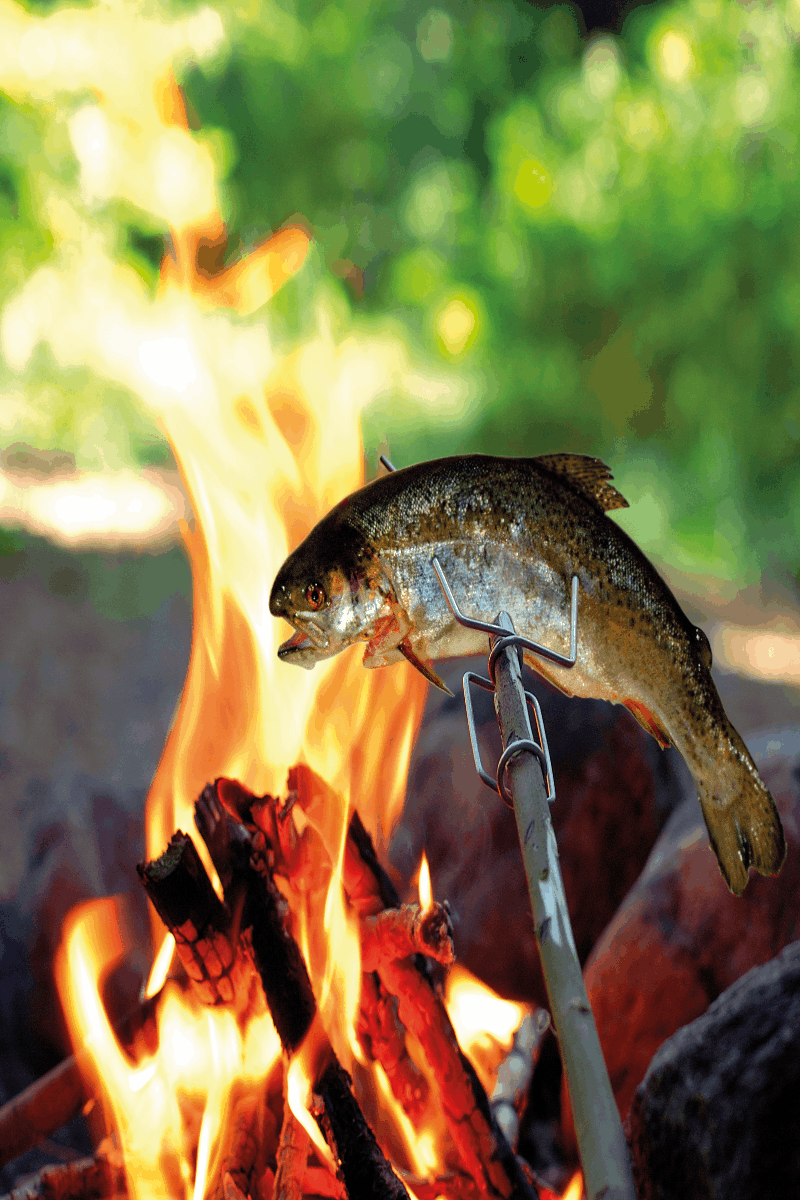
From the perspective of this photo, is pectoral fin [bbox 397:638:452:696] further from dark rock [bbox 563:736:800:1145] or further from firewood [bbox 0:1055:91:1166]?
dark rock [bbox 563:736:800:1145]

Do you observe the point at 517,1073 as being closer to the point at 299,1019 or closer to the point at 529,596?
the point at 299,1019

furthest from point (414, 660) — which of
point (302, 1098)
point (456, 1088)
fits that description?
point (456, 1088)

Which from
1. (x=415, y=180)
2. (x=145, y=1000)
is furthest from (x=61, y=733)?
(x=415, y=180)

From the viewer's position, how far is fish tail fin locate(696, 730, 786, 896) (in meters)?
1.01

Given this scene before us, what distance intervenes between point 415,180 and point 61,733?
4037 millimetres

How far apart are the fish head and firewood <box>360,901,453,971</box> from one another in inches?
25.5

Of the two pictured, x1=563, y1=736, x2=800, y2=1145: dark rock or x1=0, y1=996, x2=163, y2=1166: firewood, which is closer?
x1=0, y1=996, x2=163, y2=1166: firewood

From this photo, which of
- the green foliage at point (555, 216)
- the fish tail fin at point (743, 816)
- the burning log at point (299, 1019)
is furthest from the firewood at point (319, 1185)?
the green foliage at point (555, 216)

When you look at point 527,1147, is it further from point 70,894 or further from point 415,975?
point 70,894

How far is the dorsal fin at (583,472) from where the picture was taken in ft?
3.39

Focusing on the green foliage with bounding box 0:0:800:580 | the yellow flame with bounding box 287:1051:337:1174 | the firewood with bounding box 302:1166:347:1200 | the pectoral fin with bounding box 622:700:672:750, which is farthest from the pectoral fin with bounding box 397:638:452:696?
the green foliage with bounding box 0:0:800:580

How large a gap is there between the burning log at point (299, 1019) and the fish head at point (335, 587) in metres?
0.57

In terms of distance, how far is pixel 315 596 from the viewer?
3.05ft

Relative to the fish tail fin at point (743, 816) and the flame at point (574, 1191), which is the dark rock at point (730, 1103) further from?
the flame at point (574, 1191)
